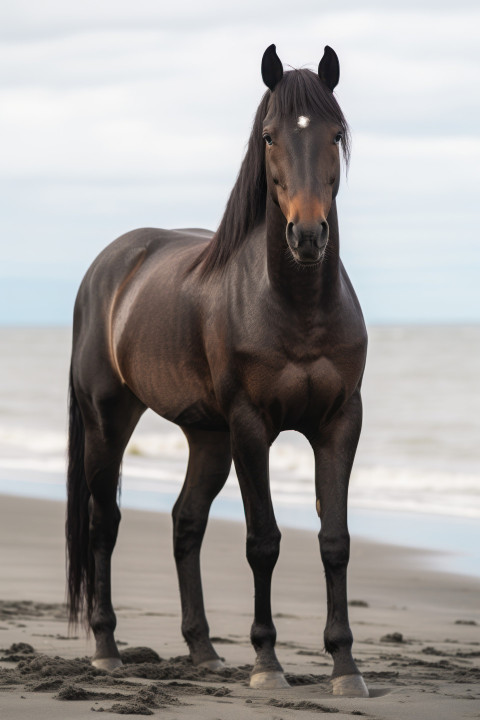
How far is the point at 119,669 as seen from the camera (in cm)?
488

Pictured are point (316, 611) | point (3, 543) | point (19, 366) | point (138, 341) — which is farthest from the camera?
point (19, 366)

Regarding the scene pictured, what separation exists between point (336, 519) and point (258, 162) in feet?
4.80

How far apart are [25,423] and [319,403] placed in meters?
18.8

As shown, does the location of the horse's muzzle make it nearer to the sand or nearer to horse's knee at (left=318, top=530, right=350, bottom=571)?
horse's knee at (left=318, top=530, right=350, bottom=571)

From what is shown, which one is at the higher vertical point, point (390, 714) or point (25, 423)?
point (25, 423)

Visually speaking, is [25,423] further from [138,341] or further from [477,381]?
[138,341]

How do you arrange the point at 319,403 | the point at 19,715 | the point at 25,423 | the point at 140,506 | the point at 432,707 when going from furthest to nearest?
the point at 25,423
the point at 140,506
the point at 319,403
the point at 432,707
the point at 19,715

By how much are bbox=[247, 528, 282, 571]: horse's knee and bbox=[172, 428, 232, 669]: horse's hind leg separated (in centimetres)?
104

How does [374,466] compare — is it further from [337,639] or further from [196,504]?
[337,639]

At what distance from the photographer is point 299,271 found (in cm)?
443

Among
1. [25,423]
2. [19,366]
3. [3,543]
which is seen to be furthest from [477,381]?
[3,543]

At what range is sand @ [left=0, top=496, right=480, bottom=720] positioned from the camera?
4066mm

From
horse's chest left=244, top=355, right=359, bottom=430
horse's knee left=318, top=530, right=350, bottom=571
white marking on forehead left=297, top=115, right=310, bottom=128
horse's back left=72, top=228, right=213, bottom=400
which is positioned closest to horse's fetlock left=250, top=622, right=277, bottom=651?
horse's knee left=318, top=530, right=350, bottom=571

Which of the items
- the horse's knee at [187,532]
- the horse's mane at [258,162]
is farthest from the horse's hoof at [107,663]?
the horse's mane at [258,162]
